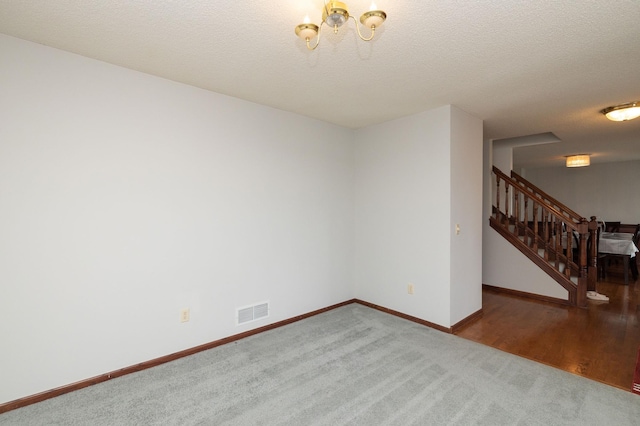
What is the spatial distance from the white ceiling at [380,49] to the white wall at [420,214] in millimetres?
403

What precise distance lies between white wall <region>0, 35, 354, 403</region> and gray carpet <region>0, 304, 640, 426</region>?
318mm

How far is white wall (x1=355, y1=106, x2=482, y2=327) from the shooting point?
3.16 metres

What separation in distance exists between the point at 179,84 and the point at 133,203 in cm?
107

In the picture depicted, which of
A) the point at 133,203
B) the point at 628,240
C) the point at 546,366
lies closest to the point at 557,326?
the point at 546,366

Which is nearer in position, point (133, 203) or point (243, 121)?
point (133, 203)

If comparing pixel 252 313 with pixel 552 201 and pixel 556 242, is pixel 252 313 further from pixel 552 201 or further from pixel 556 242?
pixel 552 201

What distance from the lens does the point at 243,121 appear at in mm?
3002

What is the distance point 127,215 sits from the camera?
7.71 ft

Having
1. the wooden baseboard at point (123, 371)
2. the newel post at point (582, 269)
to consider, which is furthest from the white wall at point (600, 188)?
the wooden baseboard at point (123, 371)

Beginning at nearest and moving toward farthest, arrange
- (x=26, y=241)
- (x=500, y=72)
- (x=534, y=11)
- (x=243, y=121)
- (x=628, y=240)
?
(x=534, y=11) < (x=26, y=241) < (x=500, y=72) < (x=243, y=121) < (x=628, y=240)

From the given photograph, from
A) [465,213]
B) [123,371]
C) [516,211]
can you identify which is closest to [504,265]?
[516,211]

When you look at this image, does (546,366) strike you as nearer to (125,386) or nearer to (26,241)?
(125,386)

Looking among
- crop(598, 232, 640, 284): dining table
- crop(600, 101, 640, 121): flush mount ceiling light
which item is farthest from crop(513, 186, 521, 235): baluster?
crop(598, 232, 640, 284): dining table

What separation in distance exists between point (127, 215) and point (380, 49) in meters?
2.20
